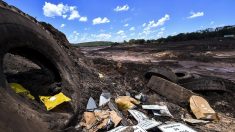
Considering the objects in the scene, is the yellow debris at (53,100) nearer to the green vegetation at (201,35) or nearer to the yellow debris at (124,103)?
the yellow debris at (124,103)

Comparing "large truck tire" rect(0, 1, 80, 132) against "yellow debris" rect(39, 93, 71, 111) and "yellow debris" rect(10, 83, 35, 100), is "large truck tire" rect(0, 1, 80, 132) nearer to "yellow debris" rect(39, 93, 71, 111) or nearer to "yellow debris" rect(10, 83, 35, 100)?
"yellow debris" rect(39, 93, 71, 111)

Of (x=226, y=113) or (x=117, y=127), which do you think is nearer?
(x=117, y=127)

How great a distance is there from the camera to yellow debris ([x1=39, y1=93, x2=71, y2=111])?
17.4 ft

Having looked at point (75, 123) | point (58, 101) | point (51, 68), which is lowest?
point (75, 123)

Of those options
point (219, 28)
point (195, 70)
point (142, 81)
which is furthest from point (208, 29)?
point (142, 81)

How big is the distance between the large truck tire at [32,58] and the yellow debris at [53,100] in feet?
0.59

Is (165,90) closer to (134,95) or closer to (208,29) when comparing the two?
(134,95)

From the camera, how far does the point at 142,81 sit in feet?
28.7

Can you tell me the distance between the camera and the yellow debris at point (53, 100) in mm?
5316

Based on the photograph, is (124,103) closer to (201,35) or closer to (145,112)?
(145,112)

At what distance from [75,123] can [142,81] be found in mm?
3519

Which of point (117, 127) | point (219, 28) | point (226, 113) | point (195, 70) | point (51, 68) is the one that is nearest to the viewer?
point (117, 127)

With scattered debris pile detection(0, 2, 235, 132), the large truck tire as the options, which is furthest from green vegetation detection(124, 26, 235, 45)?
the large truck tire

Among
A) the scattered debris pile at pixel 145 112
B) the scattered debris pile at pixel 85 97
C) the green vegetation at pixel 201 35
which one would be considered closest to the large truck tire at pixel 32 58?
the scattered debris pile at pixel 85 97
